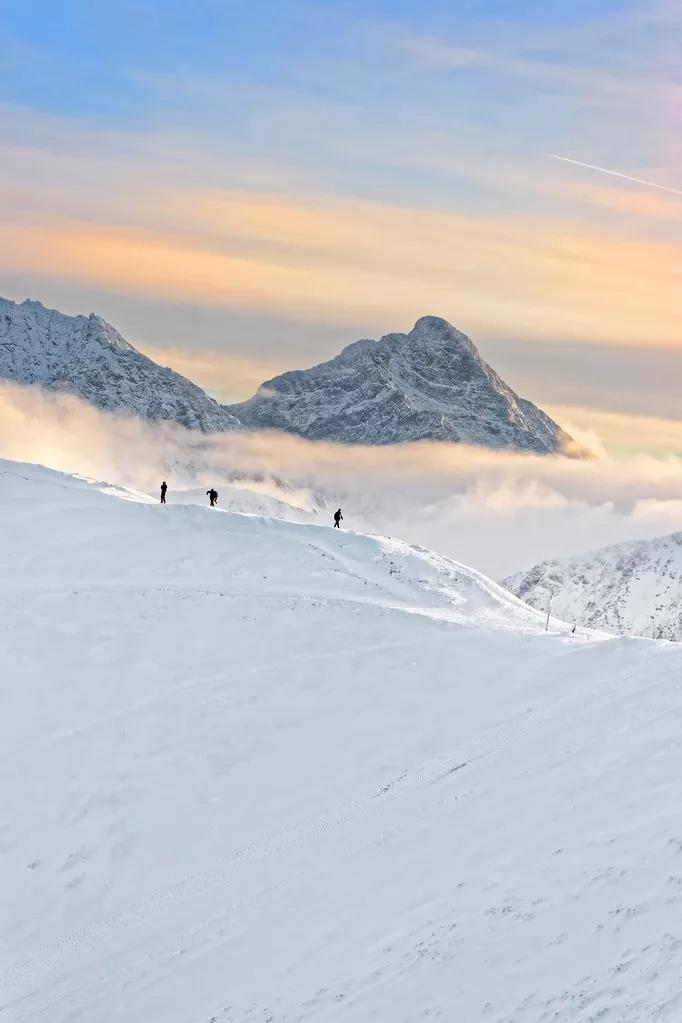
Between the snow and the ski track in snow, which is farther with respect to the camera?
the ski track in snow

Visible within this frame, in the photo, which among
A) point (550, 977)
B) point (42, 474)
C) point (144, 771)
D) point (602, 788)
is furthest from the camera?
point (42, 474)

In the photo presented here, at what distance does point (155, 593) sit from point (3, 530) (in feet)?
43.9

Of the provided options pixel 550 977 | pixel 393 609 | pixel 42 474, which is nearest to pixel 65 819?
pixel 393 609

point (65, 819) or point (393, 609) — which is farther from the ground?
point (393, 609)

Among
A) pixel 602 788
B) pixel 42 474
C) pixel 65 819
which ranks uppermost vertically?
pixel 42 474

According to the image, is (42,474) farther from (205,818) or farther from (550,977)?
(550,977)

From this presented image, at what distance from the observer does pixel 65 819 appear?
1323 inches

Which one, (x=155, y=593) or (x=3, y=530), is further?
(x=3, y=530)

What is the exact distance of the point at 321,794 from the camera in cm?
3256

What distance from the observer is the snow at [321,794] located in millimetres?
20469

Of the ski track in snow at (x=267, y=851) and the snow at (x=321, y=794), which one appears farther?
the ski track in snow at (x=267, y=851)

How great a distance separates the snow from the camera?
67.2 feet

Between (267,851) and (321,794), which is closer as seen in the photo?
(267,851)

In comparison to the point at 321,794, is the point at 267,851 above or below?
below
